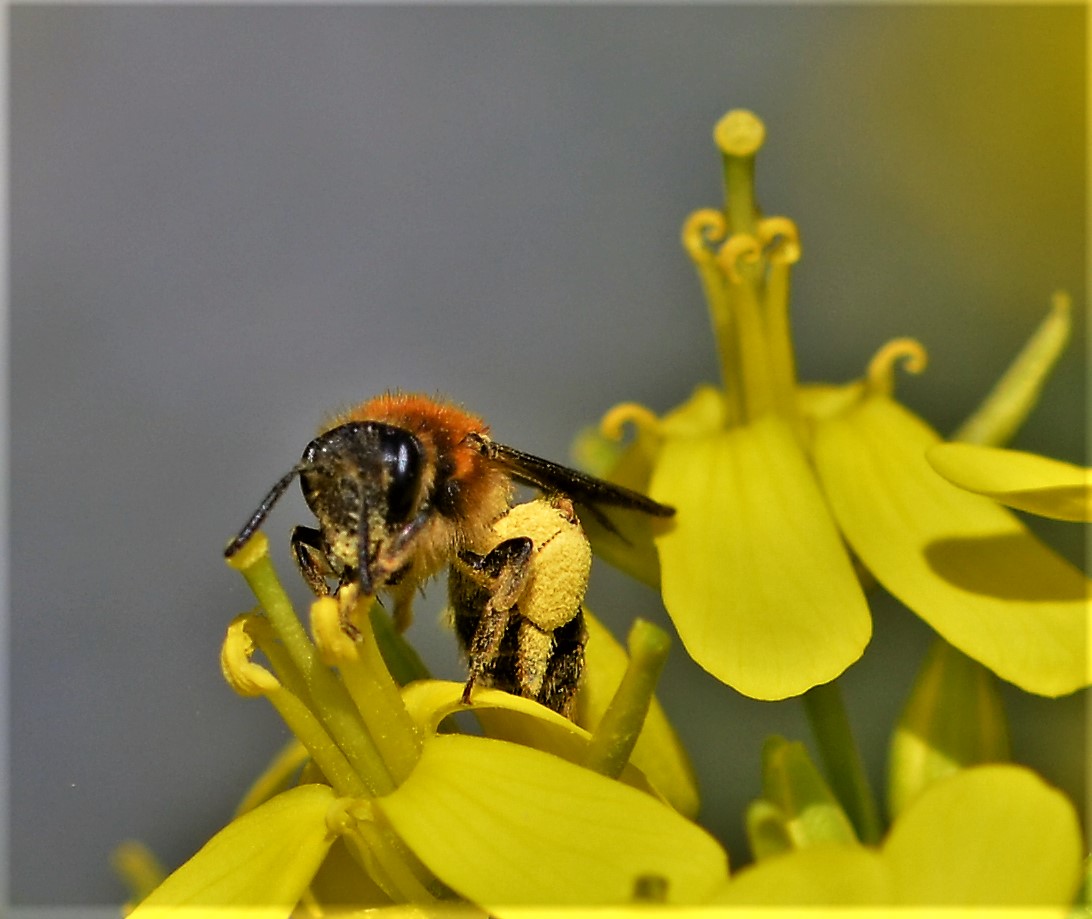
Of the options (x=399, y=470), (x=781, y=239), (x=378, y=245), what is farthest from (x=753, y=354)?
(x=378, y=245)

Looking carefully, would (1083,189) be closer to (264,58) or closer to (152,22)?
(264,58)

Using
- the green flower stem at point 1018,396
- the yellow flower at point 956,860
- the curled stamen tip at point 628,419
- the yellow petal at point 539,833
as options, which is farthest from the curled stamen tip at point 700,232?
the yellow flower at point 956,860

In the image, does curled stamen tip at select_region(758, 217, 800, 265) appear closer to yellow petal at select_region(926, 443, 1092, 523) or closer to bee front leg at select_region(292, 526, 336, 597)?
yellow petal at select_region(926, 443, 1092, 523)

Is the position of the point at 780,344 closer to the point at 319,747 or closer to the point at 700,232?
the point at 700,232

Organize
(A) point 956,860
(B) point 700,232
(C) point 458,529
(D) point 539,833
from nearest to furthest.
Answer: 1. (A) point 956,860
2. (D) point 539,833
3. (C) point 458,529
4. (B) point 700,232

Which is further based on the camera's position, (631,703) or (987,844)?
(631,703)

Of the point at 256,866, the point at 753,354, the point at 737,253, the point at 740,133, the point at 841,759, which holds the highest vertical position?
the point at 740,133

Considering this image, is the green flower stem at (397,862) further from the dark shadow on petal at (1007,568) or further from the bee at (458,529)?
the dark shadow on petal at (1007,568)

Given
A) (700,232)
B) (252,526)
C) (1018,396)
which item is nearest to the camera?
(252,526)
